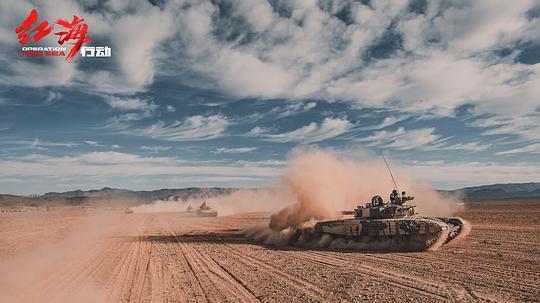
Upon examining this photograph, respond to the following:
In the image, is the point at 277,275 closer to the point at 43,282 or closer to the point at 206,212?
the point at 43,282

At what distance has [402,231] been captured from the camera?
16578 millimetres

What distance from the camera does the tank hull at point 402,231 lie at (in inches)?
627

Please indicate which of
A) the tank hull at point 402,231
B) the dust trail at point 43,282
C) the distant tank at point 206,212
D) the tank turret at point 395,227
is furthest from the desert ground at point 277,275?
the distant tank at point 206,212

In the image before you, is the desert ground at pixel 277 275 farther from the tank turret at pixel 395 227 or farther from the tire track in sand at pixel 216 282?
the tank turret at pixel 395 227

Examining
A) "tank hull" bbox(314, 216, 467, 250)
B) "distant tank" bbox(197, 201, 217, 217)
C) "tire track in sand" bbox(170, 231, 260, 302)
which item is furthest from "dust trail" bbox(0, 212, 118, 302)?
"distant tank" bbox(197, 201, 217, 217)

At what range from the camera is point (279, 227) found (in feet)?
74.5

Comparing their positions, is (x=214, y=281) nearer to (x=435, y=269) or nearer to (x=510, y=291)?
(x=435, y=269)

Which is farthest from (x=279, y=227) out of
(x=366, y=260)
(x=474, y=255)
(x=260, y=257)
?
(x=474, y=255)

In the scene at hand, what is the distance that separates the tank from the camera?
52.4 ft

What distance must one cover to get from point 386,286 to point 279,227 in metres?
13.1

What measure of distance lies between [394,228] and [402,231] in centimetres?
37

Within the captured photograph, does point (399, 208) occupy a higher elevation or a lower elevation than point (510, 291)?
higher

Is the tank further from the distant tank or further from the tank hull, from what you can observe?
the distant tank

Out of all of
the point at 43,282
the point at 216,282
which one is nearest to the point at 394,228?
the point at 216,282
